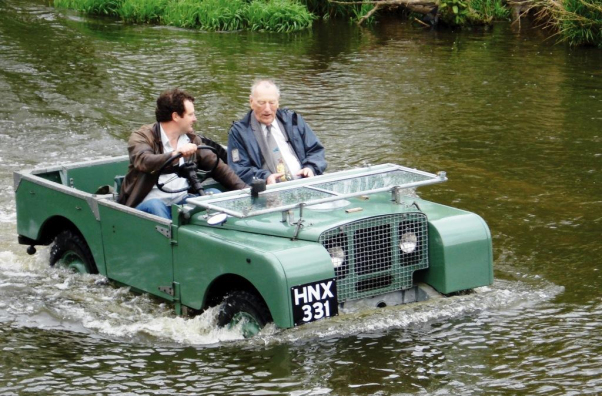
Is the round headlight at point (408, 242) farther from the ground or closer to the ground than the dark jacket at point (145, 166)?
closer to the ground

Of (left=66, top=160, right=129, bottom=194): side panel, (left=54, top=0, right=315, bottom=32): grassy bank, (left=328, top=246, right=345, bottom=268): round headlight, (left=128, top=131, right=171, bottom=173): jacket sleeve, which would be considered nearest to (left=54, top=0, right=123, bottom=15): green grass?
(left=54, top=0, right=315, bottom=32): grassy bank

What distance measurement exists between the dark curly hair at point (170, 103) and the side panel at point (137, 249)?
0.74m

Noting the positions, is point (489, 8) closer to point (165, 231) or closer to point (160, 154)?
point (160, 154)

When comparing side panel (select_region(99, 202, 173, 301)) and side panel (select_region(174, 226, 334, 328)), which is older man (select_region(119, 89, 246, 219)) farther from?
side panel (select_region(174, 226, 334, 328))

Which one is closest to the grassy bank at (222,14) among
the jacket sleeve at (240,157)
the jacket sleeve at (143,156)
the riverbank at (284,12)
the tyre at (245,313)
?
the riverbank at (284,12)

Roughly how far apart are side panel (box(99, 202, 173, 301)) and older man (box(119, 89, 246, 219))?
153 millimetres

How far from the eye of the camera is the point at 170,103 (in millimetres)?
7844

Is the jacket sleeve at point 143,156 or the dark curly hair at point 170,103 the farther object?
the dark curly hair at point 170,103

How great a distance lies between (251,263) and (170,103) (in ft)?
5.72

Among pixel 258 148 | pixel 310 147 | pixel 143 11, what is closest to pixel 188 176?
pixel 258 148

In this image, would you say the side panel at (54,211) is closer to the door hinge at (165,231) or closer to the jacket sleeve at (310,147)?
the door hinge at (165,231)

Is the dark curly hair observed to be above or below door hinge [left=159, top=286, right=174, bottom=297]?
above

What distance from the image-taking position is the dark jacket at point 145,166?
25.2 feet

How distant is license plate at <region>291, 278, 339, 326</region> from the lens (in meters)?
6.48
